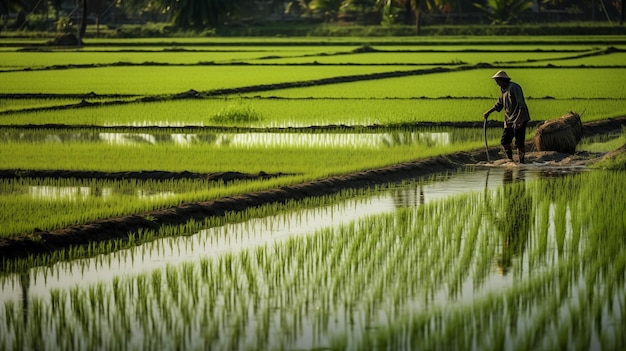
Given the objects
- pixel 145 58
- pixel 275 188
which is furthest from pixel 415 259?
pixel 145 58

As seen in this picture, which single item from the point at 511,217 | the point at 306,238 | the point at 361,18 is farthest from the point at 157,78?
the point at 361,18

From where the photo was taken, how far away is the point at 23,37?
43.7m

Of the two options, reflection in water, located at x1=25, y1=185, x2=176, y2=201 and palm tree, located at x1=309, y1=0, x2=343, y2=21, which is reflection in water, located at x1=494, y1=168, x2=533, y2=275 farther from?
palm tree, located at x1=309, y1=0, x2=343, y2=21

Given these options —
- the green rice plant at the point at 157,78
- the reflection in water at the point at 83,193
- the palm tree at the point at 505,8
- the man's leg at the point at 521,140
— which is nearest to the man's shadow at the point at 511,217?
the man's leg at the point at 521,140

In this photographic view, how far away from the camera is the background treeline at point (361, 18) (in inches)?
1563

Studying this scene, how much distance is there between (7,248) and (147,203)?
1.36m

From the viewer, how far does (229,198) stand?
7.33 m

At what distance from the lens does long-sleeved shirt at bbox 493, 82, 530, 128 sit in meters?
9.33

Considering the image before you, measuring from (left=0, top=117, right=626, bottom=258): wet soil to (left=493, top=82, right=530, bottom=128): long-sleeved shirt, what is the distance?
16.1 inches

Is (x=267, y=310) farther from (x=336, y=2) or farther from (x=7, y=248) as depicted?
(x=336, y=2)

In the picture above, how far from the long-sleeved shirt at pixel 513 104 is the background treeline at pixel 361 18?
29151mm

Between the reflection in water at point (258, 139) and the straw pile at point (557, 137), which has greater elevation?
the straw pile at point (557, 137)

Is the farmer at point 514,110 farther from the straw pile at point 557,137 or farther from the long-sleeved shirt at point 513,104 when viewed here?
the straw pile at point 557,137

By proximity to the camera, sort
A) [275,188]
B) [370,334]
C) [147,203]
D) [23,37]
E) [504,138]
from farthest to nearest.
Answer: [23,37] < [504,138] < [275,188] < [147,203] < [370,334]
